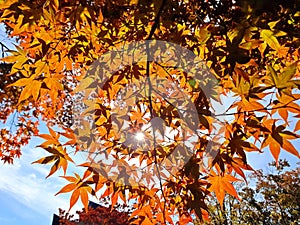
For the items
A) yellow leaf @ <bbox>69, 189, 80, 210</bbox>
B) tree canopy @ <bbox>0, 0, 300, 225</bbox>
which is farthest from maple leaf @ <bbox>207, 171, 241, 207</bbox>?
yellow leaf @ <bbox>69, 189, 80, 210</bbox>

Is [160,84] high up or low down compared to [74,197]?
up

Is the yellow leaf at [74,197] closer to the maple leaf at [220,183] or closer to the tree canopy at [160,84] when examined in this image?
the tree canopy at [160,84]

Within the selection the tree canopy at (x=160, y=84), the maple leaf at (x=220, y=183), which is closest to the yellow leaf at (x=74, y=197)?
the tree canopy at (x=160, y=84)

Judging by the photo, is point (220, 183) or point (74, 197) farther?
point (220, 183)

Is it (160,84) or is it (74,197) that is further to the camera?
(160,84)

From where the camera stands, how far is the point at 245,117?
1450 millimetres

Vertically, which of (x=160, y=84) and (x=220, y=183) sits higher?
(x=160, y=84)

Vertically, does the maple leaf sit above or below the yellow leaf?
above

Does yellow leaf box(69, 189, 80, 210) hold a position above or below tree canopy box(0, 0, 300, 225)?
below

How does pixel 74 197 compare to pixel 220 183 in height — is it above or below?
below

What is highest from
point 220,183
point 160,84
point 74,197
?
point 160,84

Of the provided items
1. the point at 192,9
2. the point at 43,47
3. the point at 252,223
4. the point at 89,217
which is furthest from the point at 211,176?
the point at 252,223

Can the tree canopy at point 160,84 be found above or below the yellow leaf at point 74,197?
above

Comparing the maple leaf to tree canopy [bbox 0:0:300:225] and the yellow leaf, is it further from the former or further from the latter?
the yellow leaf
